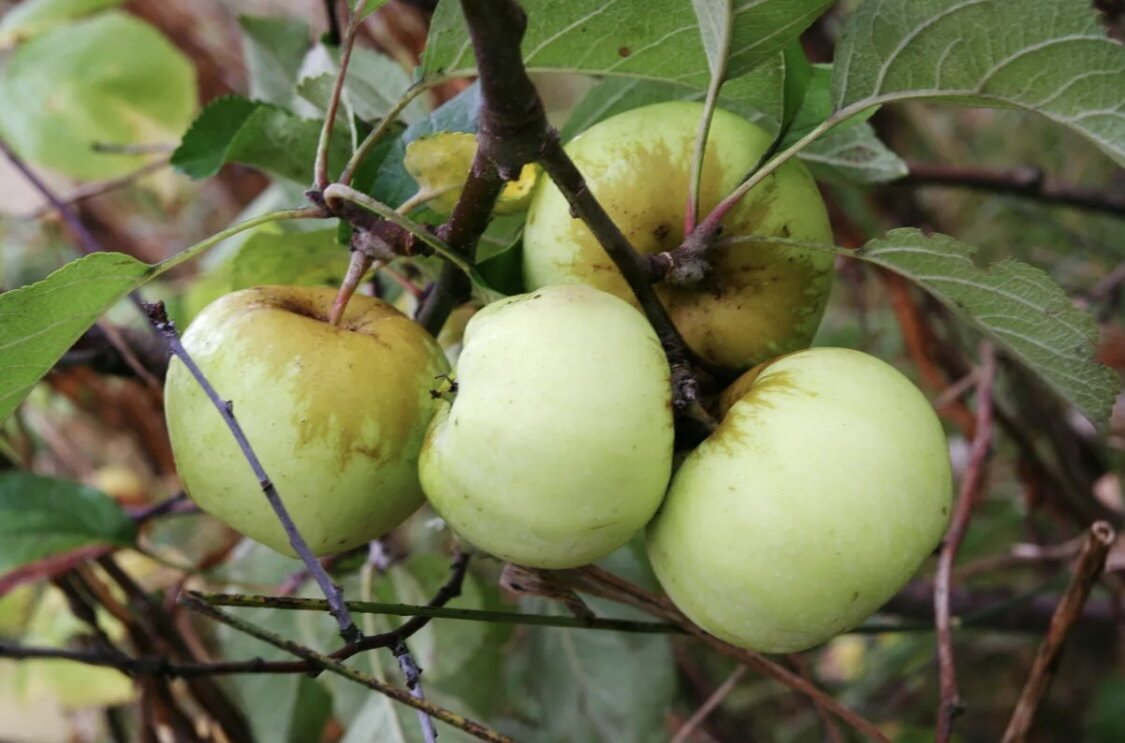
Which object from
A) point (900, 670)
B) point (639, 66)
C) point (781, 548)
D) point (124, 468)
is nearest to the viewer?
point (781, 548)

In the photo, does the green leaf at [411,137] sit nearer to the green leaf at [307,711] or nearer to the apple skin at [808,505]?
the apple skin at [808,505]

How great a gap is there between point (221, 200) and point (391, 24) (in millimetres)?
796

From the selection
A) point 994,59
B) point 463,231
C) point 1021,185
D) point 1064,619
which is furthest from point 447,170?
point 1021,185

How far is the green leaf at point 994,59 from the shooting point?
1.32ft

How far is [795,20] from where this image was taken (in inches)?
16.8

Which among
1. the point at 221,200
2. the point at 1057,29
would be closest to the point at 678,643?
the point at 1057,29

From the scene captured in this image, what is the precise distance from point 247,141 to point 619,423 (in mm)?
303

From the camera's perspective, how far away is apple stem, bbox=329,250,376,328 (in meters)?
0.47

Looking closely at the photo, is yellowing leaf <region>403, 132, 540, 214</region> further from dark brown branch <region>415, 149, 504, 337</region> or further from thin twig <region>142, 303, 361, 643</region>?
thin twig <region>142, 303, 361, 643</region>

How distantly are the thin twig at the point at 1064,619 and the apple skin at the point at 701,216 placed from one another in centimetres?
24

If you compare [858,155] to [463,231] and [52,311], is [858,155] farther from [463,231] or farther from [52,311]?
[52,311]

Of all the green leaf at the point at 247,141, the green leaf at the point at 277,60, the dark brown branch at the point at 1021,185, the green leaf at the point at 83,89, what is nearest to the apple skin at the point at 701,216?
the green leaf at the point at 247,141

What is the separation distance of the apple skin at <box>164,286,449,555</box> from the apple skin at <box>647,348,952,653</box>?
13 cm

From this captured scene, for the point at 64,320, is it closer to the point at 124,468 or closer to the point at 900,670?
the point at 900,670
